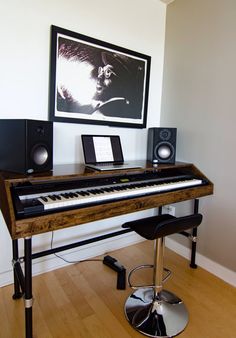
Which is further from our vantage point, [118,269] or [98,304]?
[118,269]

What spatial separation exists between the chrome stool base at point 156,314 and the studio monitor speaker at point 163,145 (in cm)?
105

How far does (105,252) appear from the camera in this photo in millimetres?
2213

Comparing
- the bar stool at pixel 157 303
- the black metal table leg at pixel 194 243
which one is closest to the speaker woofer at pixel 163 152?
the black metal table leg at pixel 194 243

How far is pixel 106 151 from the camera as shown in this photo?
5.97 feet

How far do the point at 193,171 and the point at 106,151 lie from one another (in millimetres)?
778

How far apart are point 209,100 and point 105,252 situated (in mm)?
1628

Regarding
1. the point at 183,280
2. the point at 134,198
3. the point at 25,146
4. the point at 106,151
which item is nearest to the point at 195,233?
the point at 183,280

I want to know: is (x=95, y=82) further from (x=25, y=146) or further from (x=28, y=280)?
(x=28, y=280)

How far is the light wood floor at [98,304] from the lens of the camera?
1380 millimetres

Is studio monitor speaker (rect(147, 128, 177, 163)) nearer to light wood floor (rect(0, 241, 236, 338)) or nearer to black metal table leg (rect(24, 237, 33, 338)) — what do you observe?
light wood floor (rect(0, 241, 236, 338))

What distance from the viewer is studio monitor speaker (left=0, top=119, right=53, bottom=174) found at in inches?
49.9

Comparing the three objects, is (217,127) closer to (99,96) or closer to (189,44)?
(189,44)

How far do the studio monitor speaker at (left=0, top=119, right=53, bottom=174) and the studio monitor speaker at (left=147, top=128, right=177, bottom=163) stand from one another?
3.20 ft

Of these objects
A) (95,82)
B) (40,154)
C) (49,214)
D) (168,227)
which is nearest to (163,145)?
(95,82)
